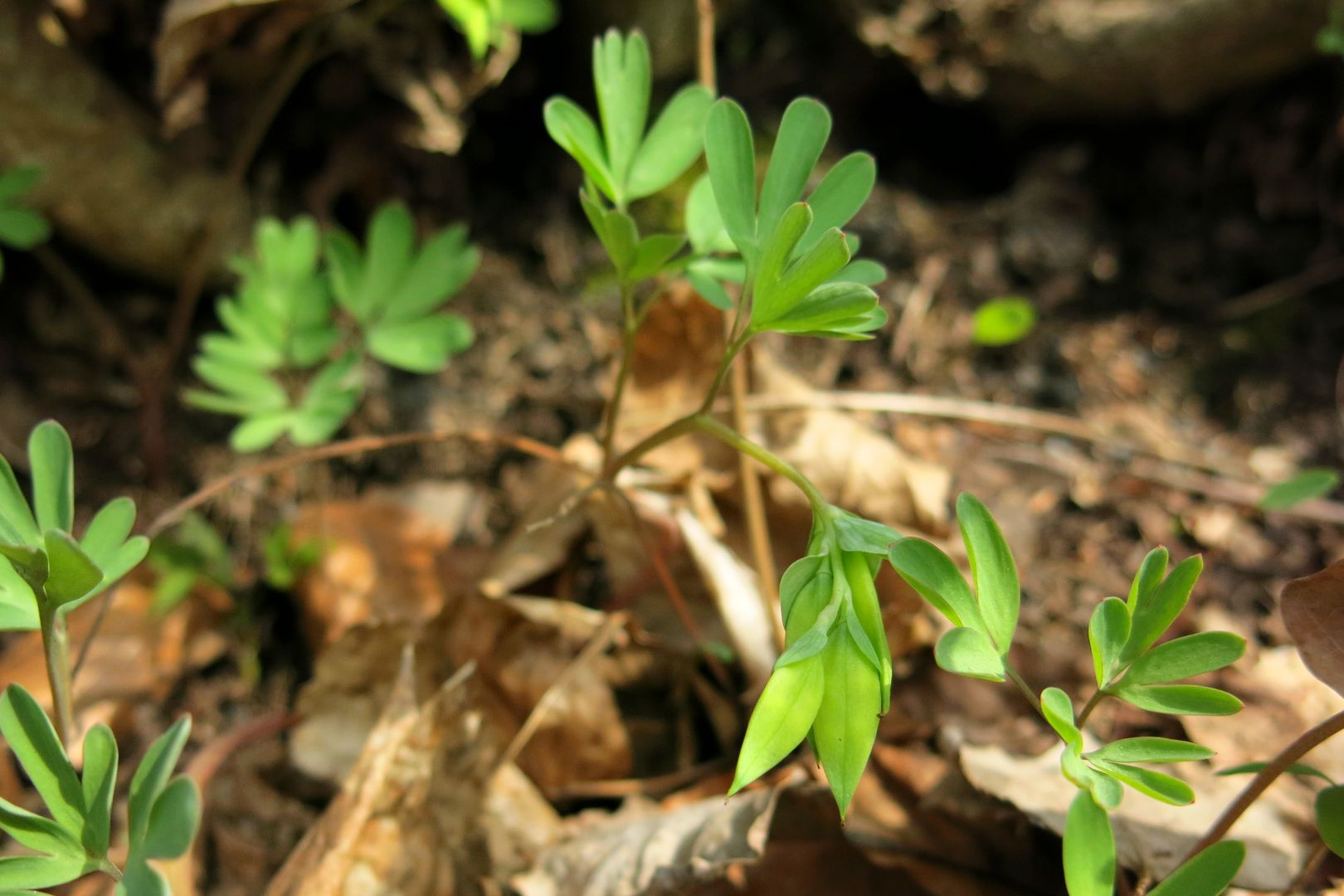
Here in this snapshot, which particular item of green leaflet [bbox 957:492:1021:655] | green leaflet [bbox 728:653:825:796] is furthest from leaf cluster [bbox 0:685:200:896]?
green leaflet [bbox 957:492:1021:655]

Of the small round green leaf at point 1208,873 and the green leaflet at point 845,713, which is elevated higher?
the green leaflet at point 845,713

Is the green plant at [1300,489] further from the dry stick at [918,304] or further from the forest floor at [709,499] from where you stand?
the dry stick at [918,304]

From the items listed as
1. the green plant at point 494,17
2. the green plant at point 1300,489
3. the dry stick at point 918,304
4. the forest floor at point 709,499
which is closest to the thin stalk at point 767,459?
the forest floor at point 709,499

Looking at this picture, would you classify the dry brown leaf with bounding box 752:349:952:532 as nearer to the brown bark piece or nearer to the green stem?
the green stem

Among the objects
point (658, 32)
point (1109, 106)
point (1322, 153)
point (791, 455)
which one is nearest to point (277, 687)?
point (791, 455)

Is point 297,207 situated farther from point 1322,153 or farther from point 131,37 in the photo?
point 1322,153

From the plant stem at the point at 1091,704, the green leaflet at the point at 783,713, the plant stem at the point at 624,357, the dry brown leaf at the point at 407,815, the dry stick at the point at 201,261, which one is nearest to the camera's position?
the green leaflet at the point at 783,713
